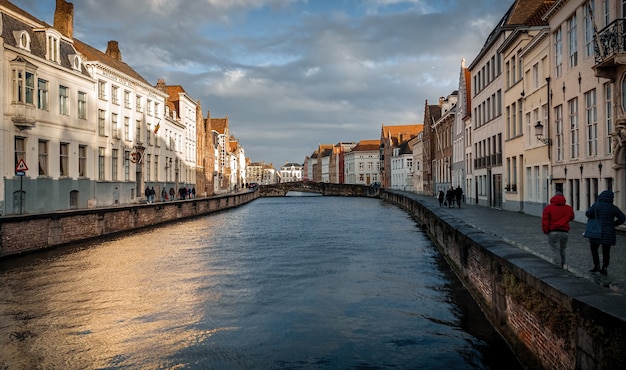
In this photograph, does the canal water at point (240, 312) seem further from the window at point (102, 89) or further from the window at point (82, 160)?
the window at point (102, 89)

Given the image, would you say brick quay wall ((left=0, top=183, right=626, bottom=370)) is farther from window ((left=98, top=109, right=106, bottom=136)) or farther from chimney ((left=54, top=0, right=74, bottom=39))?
chimney ((left=54, top=0, right=74, bottom=39))

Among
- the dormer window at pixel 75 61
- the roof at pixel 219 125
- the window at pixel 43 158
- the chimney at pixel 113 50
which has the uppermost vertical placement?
the chimney at pixel 113 50

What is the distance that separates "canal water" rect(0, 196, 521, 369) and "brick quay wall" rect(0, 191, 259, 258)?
0.67 meters

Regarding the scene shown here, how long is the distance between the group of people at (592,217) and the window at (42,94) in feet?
94.6

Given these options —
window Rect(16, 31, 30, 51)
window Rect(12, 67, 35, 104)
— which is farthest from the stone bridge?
window Rect(16, 31, 30, 51)

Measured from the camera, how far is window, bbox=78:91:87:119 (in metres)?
36.1

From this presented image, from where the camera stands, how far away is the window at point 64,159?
110 ft

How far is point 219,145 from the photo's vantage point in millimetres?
92375

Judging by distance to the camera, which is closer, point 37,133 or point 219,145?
point 37,133

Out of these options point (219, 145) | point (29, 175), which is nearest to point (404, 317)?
point (29, 175)

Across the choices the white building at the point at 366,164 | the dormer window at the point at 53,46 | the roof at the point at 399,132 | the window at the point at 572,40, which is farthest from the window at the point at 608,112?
the white building at the point at 366,164

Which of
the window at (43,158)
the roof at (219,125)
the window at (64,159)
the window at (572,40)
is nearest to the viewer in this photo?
the window at (572,40)

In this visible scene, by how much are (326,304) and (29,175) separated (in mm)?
23151

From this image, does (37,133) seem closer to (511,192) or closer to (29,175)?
(29,175)
